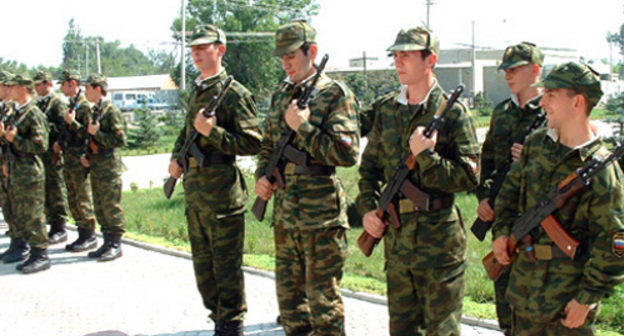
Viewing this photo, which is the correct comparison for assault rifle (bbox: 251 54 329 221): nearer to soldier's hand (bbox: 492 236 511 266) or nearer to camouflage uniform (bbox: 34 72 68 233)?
soldier's hand (bbox: 492 236 511 266)

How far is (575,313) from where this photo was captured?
10.4ft

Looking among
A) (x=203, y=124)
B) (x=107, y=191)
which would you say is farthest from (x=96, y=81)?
(x=203, y=124)

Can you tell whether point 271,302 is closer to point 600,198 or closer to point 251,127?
point 251,127

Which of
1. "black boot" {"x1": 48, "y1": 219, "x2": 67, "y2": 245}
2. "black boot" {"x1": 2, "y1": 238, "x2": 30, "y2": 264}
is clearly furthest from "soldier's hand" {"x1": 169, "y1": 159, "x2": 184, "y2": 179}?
"black boot" {"x1": 48, "y1": 219, "x2": 67, "y2": 245}

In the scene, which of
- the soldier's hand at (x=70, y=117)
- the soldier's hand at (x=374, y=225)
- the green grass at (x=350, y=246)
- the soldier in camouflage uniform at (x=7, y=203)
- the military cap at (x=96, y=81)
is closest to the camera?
the soldier's hand at (x=374, y=225)

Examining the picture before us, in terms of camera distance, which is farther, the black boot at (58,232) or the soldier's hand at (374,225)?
the black boot at (58,232)

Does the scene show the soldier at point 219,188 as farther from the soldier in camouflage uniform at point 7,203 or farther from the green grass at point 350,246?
the soldier in camouflage uniform at point 7,203

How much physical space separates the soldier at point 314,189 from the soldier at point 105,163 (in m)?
4.18

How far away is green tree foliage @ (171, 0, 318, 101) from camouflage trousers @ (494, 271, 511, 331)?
150 feet

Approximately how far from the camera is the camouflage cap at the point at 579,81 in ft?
10.7

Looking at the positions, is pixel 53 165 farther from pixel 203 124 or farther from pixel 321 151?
pixel 321 151

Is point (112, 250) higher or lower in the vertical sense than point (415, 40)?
lower

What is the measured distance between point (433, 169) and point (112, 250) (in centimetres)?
585

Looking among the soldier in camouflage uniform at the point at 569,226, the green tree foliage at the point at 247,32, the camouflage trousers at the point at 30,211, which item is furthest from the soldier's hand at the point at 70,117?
the green tree foliage at the point at 247,32
